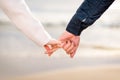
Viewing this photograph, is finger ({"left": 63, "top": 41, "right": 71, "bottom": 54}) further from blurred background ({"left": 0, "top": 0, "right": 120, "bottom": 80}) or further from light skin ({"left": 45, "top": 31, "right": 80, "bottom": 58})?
blurred background ({"left": 0, "top": 0, "right": 120, "bottom": 80})

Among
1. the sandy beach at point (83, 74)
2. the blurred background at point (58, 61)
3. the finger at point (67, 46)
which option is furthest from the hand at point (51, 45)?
the sandy beach at point (83, 74)

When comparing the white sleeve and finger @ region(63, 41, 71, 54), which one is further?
finger @ region(63, 41, 71, 54)

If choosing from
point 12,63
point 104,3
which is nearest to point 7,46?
point 12,63

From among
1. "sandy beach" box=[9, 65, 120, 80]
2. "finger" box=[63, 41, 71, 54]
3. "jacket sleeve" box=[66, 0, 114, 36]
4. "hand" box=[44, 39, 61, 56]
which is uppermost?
"sandy beach" box=[9, 65, 120, 80]

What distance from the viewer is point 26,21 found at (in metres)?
4.88

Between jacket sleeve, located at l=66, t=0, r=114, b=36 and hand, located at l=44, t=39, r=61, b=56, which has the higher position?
jacket sleeve, located at l=66, t=0, r=114, b=36

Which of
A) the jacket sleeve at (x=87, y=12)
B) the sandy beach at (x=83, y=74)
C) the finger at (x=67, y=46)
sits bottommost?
the finger at (x=67, y=46)

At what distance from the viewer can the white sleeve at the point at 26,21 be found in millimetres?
4770

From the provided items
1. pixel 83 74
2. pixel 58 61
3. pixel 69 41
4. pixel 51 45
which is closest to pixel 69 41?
pixel 69 41

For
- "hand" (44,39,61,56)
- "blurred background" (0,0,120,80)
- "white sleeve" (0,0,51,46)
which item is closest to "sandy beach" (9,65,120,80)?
"blurred background" (0,0,120,80)

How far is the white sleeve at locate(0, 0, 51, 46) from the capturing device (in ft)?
15.6

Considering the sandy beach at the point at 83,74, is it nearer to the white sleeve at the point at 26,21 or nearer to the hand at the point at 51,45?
the hand at the point at 51,45

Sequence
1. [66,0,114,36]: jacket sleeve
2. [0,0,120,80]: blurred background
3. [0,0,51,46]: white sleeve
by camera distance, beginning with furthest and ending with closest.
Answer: [0,0,120,80]: blurred background
[66,0,114,36]: jacket sleeve
[0,0,51,46]: white sleeve

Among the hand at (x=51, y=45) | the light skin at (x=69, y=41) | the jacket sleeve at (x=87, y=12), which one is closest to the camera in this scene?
the hand at (x=51, y=45)
